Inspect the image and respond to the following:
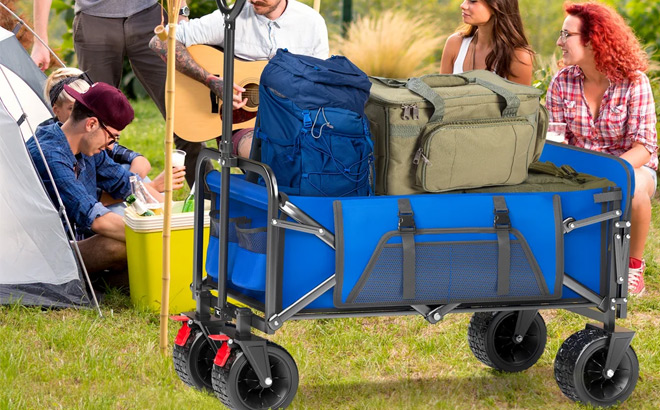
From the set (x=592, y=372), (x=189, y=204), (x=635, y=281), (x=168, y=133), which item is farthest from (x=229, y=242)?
(x=635, y=281)

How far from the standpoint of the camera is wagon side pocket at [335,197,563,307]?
3.02 meters

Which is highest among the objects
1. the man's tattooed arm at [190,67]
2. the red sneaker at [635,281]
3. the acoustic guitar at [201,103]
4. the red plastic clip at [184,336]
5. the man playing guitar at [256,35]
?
the man playing guitar at [256,35]

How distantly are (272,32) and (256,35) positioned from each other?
87 mm

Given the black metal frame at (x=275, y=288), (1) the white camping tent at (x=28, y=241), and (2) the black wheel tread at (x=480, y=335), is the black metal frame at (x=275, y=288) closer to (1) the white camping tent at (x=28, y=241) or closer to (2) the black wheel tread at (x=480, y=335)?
(2) the black wheel tread at (x=480, y=335)

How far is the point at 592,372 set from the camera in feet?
10.9

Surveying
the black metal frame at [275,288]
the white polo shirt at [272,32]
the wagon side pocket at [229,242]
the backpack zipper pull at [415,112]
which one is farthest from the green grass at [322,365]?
the white polo shirt at [272,32]

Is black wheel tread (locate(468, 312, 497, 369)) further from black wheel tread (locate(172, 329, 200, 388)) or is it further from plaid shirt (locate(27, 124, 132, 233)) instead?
plaid shirt (locate(27, 124, 132, 233))

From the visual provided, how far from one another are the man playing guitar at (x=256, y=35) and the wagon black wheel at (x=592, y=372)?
2137mm

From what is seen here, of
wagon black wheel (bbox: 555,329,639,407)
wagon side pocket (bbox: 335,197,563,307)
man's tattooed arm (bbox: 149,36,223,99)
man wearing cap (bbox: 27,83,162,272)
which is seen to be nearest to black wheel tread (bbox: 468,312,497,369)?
wagon black wheel (bbox: 555,329,639,407)

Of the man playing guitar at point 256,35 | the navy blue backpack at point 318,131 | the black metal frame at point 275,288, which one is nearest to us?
the black metal frame at point 275,288

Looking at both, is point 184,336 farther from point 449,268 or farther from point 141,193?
point 141,193

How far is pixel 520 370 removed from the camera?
12.2 ft

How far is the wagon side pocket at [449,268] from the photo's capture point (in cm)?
302

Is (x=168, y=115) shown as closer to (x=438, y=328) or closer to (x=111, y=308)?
(x=111, y=308)
